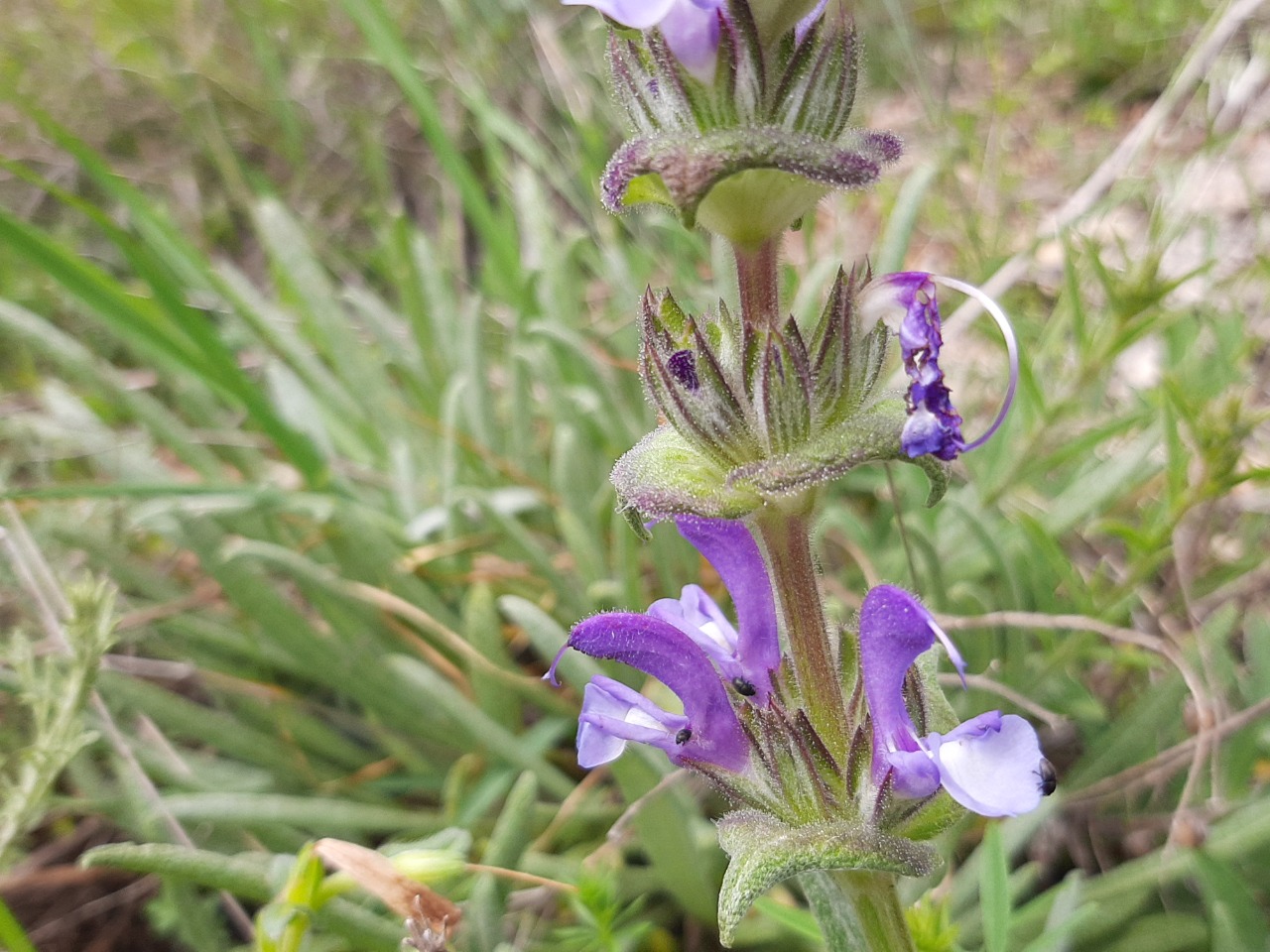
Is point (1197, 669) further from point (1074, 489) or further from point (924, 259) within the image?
point (924, 259)

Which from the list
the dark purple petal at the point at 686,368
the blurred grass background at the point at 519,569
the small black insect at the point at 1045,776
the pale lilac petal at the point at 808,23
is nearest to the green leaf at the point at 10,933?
the blurred grass background at the point at 519,569

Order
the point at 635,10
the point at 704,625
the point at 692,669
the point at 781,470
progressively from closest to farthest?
1. the point at 635,10
2. the point at 781,470
3. the point at 692,669
4. the point at 704,625

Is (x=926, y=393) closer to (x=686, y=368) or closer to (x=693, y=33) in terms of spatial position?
(x=686, y=368)

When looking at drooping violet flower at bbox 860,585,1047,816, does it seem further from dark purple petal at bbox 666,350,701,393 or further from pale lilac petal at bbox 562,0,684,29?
pale lilac petal at bbox 562,0,684,29

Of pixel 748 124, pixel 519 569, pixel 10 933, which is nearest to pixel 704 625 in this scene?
pixel 748 124

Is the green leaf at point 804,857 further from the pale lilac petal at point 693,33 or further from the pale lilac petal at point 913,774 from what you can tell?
the pale lilac petal at point 693,33

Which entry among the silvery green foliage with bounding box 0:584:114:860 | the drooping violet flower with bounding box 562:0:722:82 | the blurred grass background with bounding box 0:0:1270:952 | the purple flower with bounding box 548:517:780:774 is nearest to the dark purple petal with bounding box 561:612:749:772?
the purple flower with bounding box 548:517:780:774
